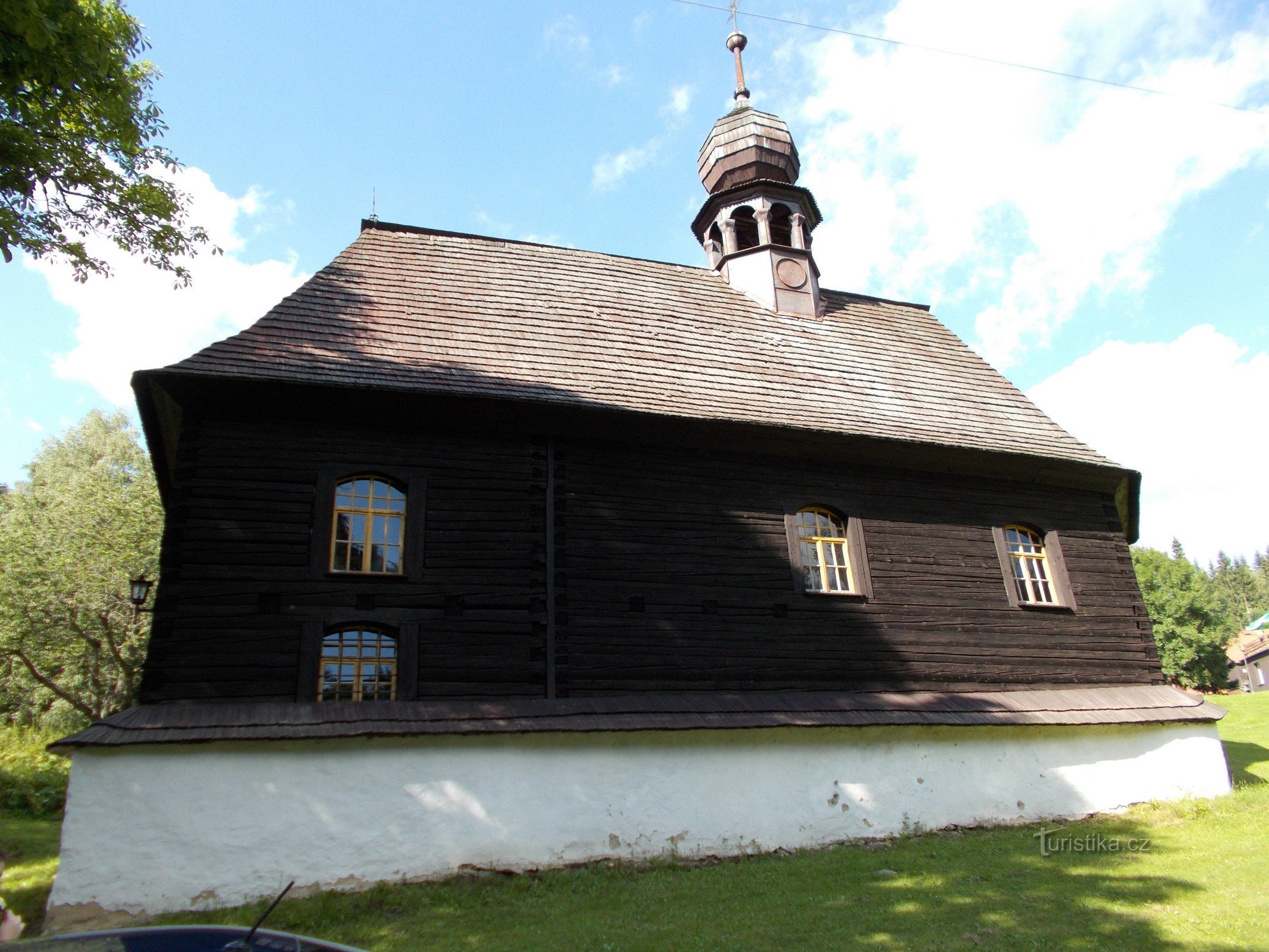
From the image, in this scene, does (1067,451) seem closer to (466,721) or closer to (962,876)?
(962,876)

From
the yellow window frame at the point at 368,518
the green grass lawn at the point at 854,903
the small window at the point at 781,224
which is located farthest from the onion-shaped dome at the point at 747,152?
the green grass lawn at the point at 854,903

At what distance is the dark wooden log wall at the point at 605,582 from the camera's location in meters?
9.50

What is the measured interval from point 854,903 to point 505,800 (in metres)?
3.61

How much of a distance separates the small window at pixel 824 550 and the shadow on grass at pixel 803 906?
357cm

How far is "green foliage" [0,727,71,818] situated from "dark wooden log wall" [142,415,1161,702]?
5950mm

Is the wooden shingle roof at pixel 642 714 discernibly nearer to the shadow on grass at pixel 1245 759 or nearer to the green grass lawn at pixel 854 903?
the green grass lawn at pixel 854 903

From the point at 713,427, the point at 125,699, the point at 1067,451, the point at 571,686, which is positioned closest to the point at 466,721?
the point at 571,686

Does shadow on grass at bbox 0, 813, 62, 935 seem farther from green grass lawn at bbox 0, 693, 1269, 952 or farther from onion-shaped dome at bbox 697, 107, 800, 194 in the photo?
onion-shaped dome at bbox 697, 107, 800, 194

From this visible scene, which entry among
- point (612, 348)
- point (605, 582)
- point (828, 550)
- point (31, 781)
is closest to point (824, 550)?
point (828, 550)

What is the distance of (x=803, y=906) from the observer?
301 inches

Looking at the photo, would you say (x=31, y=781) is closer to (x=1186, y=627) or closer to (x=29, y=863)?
(x=29, y=863)

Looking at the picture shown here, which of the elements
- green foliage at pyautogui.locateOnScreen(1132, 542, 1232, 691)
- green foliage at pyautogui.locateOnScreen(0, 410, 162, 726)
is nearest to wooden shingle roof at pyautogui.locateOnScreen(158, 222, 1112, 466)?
green foliage at pyautogui.locateOnScreen(0, 410, 162, 726)

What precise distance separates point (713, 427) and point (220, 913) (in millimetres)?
7793

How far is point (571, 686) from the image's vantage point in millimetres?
10023
